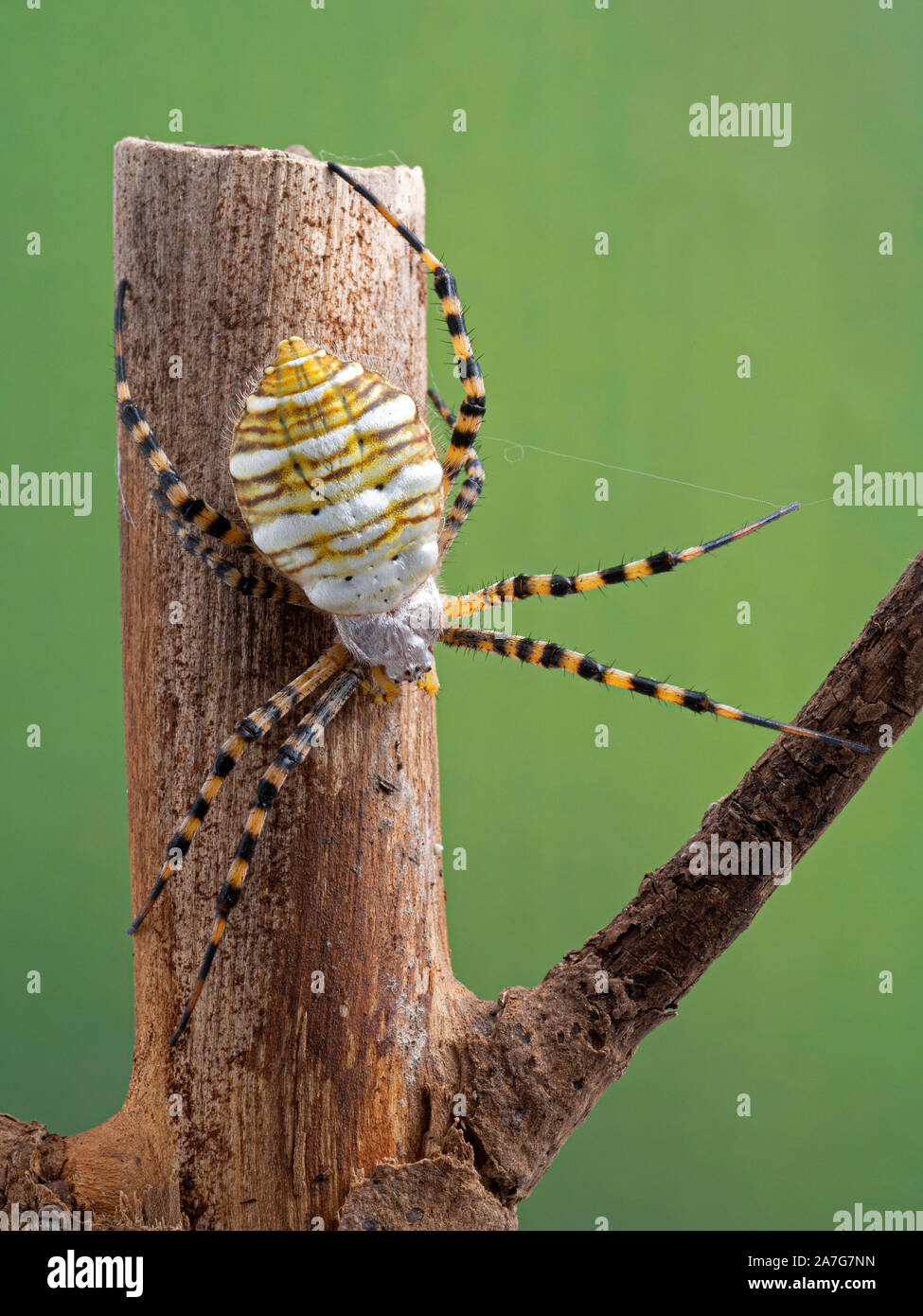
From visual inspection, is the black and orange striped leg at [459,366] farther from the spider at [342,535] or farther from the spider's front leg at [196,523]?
the spider's front leg at [196,523]

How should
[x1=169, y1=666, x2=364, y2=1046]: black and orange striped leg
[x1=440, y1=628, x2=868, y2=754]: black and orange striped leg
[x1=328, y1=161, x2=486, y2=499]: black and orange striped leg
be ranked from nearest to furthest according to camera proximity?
[x1=169, y1=666, x2=364, y2=1046]: black and orange striped leg < [x1=328, y1=161, x2=486, y2=499]: black and orange striped leg < [x1=440, y1=628, x2=868, y2=754]: black and orange striped leg

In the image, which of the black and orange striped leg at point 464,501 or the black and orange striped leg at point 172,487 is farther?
the black and orange striped leg at point 464,501

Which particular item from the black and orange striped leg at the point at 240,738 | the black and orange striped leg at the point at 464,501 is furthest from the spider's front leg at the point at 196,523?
the black and orange striped leg at the point at 464,501

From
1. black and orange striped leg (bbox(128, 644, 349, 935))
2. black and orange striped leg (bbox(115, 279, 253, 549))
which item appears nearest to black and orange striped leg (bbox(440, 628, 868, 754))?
black and orange striped leg (bbox(128, 644, 349, 935))

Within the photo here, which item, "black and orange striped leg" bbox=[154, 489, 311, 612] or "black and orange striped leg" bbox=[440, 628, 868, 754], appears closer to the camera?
"black and orange striped leg" bbox=[154, 489, 311, 612]

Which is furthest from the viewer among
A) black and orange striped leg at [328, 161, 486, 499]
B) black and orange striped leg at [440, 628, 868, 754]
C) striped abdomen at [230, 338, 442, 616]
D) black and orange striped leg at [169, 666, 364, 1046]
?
black and orange striped leg at [440, 628, 868, 754]

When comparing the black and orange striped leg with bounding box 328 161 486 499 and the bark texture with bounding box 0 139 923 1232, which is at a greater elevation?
the black and orange striped leg with bounding box 328 161 486 499

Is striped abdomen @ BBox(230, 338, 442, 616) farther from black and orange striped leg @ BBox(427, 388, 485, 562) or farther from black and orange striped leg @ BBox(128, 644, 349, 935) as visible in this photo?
black and orange striped leg @ BBox(427, 388, 485, 562)
